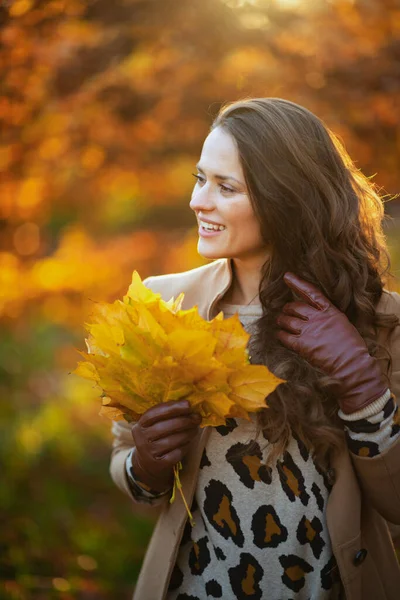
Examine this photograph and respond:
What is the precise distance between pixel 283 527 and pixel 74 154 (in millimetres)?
2169

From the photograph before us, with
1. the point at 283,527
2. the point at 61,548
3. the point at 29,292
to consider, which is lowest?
the point at 61,548

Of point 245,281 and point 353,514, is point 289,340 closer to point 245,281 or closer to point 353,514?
point 245,281

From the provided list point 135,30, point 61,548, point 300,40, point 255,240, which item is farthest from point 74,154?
point 61,548

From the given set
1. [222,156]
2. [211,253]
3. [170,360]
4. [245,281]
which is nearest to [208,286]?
[245,281]

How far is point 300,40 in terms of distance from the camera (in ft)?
9.76

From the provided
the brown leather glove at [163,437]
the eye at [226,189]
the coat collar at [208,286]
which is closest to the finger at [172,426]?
the brown leather glove at [163,437]

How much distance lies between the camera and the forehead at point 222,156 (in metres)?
2.03

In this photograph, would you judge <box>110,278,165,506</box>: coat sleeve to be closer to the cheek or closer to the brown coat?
Result: the brown coat

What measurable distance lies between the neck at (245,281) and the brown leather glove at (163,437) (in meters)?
0.55

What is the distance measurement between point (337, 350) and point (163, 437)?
57 cm

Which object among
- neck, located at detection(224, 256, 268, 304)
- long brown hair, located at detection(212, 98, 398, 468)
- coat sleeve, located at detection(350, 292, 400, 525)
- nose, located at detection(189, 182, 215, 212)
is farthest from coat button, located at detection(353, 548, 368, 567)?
nose, located at detection(189, 182, 215, 212)

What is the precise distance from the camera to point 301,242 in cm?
214

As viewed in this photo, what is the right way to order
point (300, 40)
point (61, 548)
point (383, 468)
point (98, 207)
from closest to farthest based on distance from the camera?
point (383, 468)
point (300, 40)
point (61, 548)
point (98, 207)

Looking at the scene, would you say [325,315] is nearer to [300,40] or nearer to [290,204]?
[290,204]
